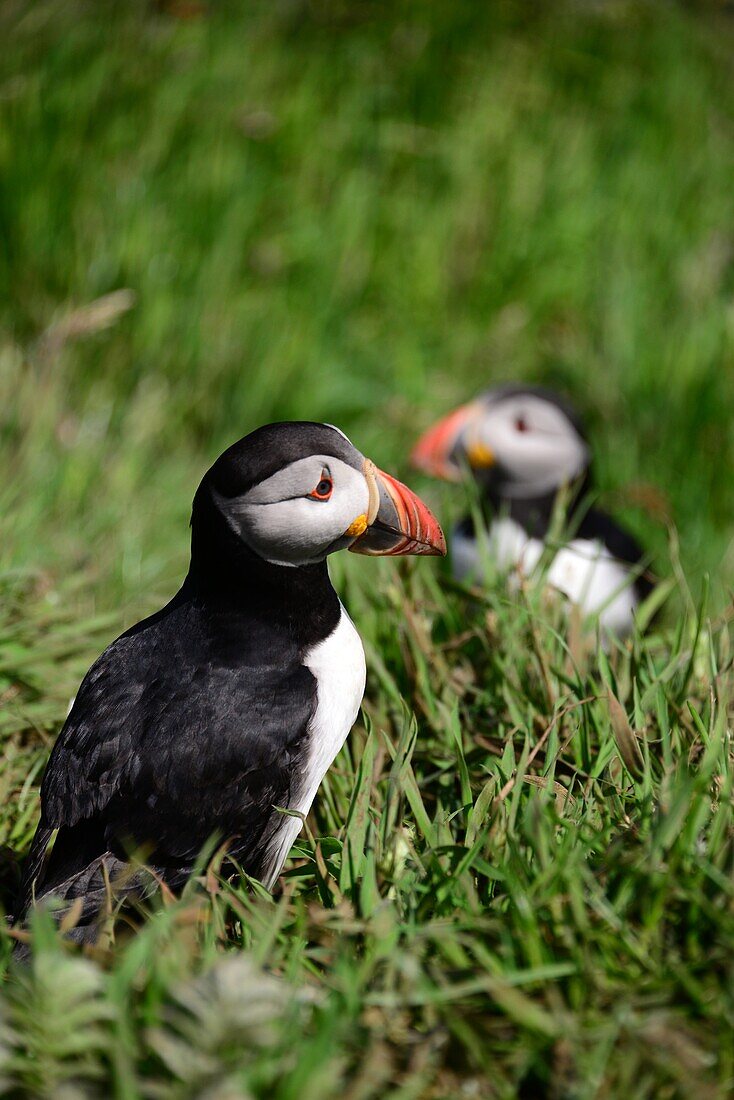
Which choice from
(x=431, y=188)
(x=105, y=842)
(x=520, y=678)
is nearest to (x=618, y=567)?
(x=520, y=678)

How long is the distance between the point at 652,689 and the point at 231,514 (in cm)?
91

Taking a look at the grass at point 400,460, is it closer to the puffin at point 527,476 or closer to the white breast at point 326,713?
the white breast at point 326,713

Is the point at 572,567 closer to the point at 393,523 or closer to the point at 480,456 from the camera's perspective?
the point at 480,456

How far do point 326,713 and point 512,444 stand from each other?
178cm

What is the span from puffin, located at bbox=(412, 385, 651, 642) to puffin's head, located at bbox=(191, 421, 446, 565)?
1.24 metres

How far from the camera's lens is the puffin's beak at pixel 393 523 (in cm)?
209

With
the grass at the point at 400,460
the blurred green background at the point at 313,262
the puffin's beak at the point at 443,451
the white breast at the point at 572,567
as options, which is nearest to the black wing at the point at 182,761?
the grass at the point at 400,460

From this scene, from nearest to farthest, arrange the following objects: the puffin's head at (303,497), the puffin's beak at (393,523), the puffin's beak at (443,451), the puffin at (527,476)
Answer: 1. the puffin's head at (303,497)
2. the puffin's beak at (393,523)
3. the puffin at (527,476)
4. the puffin's beak at (443,451)

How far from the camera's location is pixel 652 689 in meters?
2.25

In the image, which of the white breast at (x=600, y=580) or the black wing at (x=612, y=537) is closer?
the white breast at (x=600, y=580)

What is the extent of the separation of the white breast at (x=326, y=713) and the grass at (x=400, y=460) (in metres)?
0.06

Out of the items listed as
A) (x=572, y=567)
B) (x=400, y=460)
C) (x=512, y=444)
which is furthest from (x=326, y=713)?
(x=400, y=460)

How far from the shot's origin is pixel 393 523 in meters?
2.09

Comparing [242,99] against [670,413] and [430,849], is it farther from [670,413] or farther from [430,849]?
[430,849]
